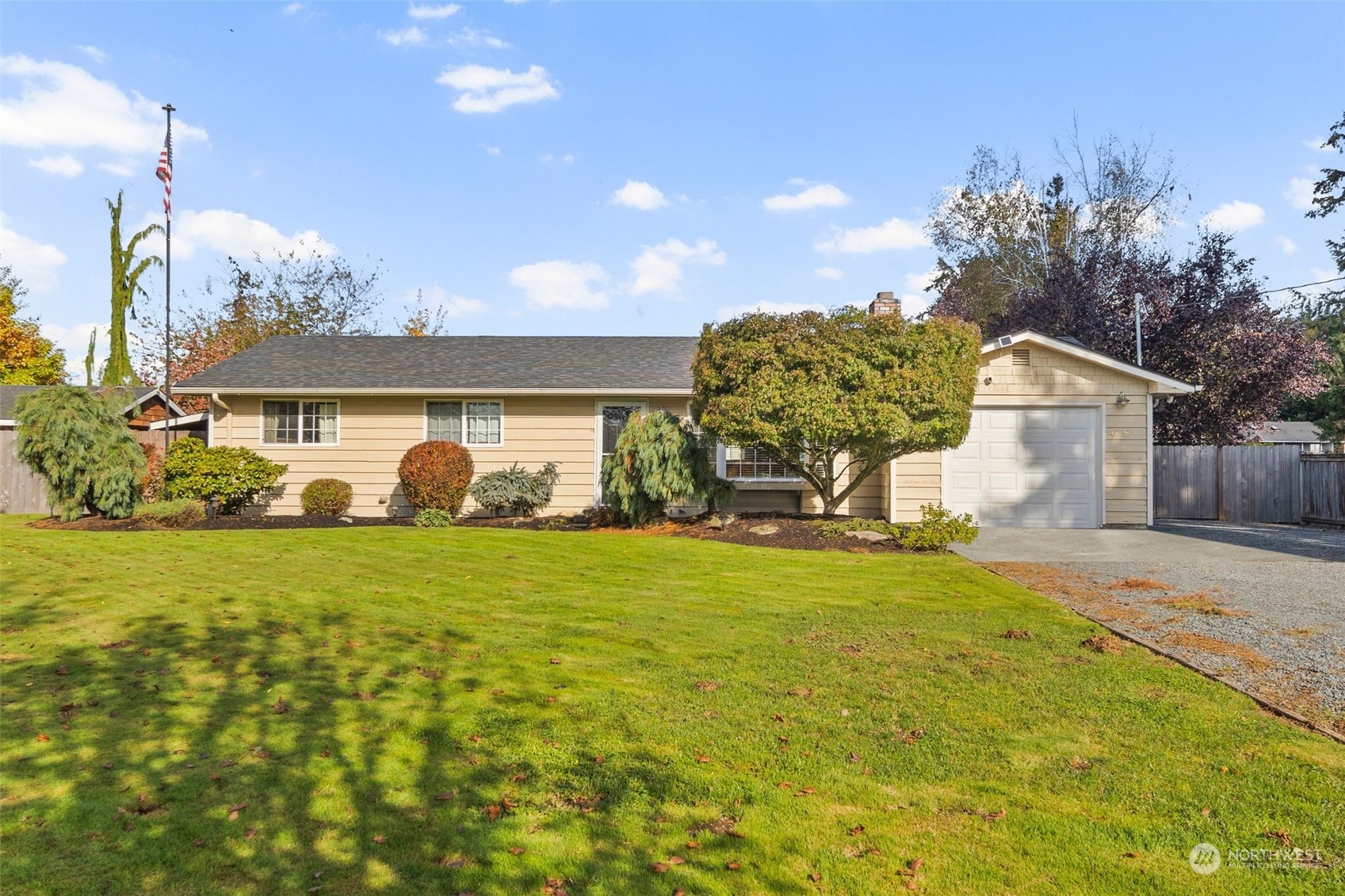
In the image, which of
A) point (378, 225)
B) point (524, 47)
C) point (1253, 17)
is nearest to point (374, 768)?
point (524, 47)

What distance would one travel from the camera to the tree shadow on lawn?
2656 millimetres

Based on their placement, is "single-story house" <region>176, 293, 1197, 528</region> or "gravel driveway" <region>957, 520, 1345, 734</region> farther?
A: "single-story house" <region>176, 293, 1197, 528</region>

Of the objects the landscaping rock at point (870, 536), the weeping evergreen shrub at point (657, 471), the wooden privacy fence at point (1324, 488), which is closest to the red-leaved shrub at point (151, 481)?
the weeping evergreen shrub at point (657, 471)

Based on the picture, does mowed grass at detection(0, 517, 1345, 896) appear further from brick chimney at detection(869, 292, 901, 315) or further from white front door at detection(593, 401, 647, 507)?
brick chimney at detection(869, 292, 901, 315)

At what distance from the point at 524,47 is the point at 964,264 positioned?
25470 millimetres

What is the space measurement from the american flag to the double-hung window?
6.09 m

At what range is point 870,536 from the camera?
11648mm

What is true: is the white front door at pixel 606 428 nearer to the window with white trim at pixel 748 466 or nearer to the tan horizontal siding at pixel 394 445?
the tan horizontal siding at pixel 394 445

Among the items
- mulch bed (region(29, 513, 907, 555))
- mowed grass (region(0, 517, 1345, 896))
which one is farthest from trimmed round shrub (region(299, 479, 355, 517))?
mowed grass (region(0, 517, 1345, 896))

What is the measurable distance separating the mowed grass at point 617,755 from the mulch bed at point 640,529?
427cm

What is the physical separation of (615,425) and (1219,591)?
9.94m

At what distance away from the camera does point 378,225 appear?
21.8 metres

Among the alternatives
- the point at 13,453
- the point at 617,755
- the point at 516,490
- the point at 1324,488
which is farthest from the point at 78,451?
the point at 1324,488

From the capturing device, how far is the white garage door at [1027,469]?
1415cm
